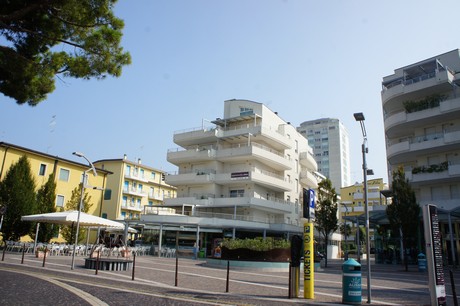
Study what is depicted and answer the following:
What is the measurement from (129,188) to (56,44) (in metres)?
50.4

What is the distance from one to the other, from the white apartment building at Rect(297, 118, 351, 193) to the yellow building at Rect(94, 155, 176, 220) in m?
59.7

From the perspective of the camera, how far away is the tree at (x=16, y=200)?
30922mm

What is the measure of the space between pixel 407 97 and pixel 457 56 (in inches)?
253

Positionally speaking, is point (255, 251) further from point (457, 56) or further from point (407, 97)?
point (457, 56)

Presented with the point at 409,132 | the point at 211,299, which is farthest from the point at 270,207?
the point at 211,299

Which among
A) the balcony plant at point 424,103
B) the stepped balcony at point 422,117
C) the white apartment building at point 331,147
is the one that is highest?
the white apartment building at point 331,147

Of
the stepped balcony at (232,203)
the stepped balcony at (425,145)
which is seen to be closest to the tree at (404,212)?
the stepped balcony at (425,145)

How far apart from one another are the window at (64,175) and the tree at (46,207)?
258 inches

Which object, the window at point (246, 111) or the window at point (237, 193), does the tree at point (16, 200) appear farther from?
the window at point (246, 111)

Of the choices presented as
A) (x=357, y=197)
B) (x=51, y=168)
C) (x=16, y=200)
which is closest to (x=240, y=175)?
(x=51, y=168)

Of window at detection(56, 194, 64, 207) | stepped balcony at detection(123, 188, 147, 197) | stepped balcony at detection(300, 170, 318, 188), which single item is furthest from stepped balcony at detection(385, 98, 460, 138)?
stepped balcony at detection(123, 188, 147, 197)

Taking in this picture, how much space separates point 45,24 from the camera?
1111 cm

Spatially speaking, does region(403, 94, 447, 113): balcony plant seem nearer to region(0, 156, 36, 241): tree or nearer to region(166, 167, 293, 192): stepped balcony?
region(166, 167, 293, 192): stepped balcony

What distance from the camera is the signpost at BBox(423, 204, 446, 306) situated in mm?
8516
